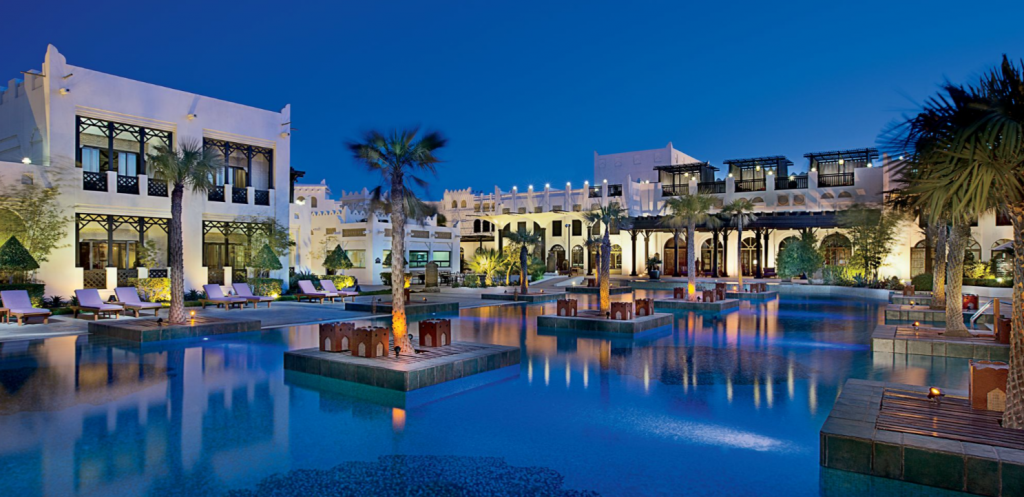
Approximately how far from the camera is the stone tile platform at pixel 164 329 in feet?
41.4

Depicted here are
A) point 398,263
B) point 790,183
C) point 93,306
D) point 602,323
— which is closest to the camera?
point 398,263

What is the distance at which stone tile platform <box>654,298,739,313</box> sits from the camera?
66.8 feet

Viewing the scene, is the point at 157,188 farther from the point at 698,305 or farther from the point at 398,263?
the point at 698,305

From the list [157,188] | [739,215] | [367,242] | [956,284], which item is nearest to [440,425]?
[956,284]

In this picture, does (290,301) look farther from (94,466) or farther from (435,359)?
(94,466)

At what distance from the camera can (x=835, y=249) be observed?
41.2 m

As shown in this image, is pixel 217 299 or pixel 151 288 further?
pixel 151 288

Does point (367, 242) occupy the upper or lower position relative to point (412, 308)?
upper

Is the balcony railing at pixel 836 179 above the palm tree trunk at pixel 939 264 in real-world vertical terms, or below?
above

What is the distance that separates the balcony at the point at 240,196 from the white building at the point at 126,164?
0.04 metres

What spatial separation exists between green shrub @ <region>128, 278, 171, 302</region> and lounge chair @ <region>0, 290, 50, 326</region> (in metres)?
4.51

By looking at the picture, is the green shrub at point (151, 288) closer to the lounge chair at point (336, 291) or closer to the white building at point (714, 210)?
the lounge chair at point (336, 291)

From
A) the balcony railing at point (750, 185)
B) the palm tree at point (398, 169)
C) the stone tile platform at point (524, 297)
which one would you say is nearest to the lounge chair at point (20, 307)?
the palm tree at point (398, 169)

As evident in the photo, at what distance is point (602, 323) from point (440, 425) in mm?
8294
